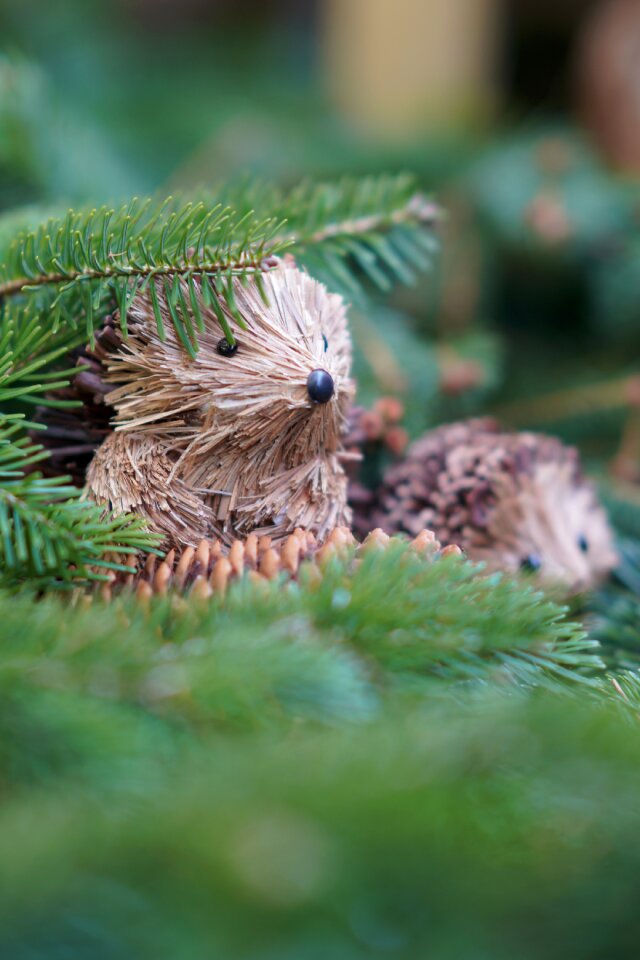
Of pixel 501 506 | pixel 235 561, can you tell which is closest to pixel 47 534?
pixel 235 561

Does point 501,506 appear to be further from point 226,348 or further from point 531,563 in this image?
point 226,348

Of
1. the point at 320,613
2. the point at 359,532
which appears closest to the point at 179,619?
the point at 320,613

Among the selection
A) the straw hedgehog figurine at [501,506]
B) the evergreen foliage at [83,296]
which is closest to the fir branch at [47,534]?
the evergreen foliage at [83,296]

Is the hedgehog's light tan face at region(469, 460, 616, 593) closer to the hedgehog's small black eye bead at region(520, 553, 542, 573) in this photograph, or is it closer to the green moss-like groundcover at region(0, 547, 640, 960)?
the hedgehog's small black eye bead at region(520, 553, 542, 573)

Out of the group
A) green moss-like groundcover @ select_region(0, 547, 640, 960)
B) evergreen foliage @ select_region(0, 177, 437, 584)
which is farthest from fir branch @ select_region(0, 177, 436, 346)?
green moss-like groundcover @ select_region(0, 547, 640, 960)

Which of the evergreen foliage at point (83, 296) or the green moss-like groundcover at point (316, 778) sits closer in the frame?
the green moss-like groundcover at point (316, 778)

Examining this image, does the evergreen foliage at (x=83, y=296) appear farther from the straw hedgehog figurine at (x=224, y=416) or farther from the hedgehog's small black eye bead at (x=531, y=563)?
the hedgehog's small black eye bead at (x=531, y=563)
